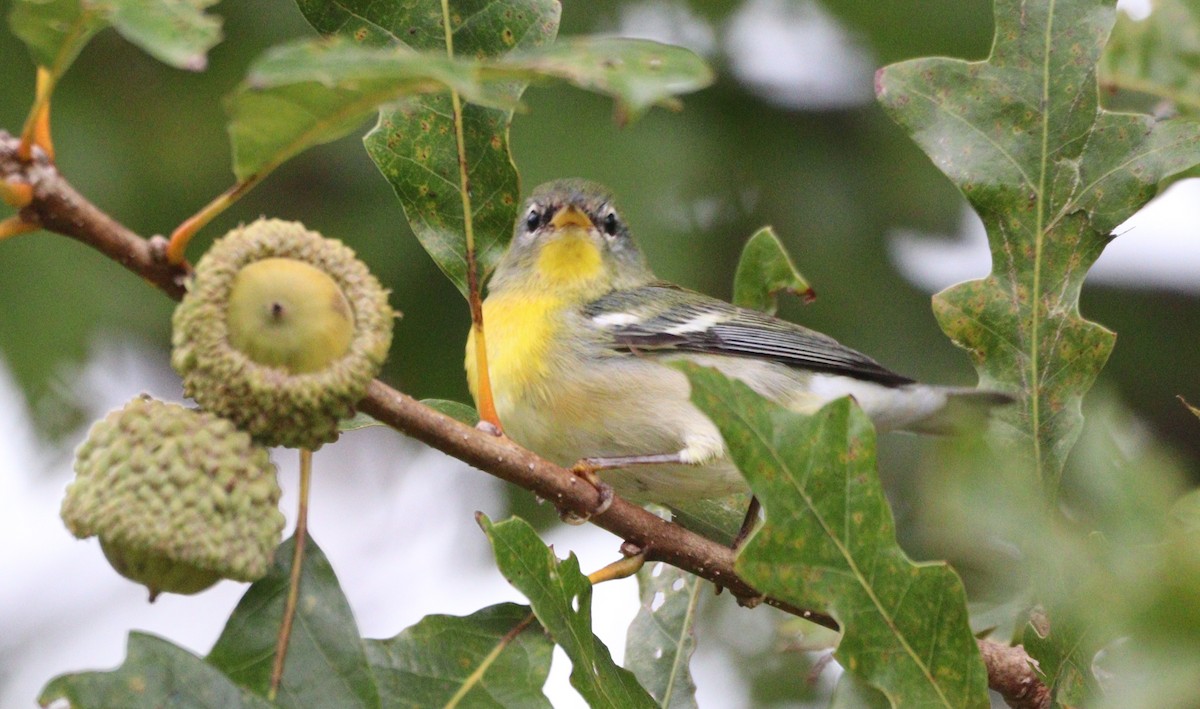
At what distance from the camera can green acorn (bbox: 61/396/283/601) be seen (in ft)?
5.33

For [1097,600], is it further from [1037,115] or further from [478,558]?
[478,558]

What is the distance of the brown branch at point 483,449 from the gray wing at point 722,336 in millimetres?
1146

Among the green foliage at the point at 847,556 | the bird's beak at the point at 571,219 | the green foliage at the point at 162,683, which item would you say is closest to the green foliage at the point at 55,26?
the green foliage at the point at 162,683

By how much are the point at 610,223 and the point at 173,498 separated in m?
2.80

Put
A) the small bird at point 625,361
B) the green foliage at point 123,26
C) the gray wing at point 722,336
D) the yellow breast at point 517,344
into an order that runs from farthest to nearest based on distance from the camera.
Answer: the gray wing at point 722,336 < the yellow breast at point 517,344 < the small bird at point 625,361 < the green foliage at point 123,26

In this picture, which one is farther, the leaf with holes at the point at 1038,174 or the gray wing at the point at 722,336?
the gray wing at the point at 722,336

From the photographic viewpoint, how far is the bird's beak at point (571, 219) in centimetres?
416

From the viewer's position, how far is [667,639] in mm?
2830

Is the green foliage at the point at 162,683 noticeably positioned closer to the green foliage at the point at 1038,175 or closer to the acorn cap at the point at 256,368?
the acorn cap at the point at 256,368

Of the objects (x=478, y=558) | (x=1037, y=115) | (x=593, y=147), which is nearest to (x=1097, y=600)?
(x=1037, y=115)

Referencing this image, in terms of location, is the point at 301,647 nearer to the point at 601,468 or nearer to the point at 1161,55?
the point at 601,468

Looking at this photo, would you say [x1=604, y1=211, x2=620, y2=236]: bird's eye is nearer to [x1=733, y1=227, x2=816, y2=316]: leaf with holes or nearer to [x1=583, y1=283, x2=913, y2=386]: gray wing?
[x1=583, y1=283, x2=913, y2=386]: gray wing

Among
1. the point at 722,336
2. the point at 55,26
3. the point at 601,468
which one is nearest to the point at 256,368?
the point at 55,26

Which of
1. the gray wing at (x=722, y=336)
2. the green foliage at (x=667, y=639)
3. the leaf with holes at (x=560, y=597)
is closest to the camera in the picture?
the leaf with holes at (x=560, y=597)
